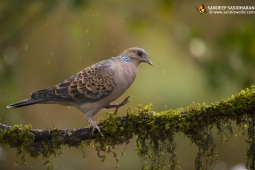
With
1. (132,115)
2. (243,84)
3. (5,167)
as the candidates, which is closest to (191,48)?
(243,84)

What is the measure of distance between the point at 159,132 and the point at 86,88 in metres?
1.53

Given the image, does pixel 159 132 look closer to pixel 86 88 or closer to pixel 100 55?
pixel 86 88

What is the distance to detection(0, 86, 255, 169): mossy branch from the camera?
4.07 metres

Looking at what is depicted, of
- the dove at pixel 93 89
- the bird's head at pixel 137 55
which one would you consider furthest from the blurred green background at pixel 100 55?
the dove at pixel 93 89

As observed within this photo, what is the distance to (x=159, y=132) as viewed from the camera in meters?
4.27

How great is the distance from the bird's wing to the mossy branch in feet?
3.10

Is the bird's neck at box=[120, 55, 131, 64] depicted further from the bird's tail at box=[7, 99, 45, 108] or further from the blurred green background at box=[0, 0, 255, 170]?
the bird's tail at box=[7, 99, 45, 108]

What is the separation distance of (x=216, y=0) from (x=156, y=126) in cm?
548

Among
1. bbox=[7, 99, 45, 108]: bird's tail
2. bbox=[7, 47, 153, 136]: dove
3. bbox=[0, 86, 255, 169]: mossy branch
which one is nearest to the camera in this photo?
bbox=[0, 86, 255, 169]: mossy branch

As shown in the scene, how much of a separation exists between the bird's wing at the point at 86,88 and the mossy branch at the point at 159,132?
0.94 metres

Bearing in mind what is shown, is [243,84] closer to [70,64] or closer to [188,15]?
[188,15]

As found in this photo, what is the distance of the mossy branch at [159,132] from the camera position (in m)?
4.07

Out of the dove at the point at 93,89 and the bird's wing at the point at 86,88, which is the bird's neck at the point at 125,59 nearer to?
the dove at the point at 93,89

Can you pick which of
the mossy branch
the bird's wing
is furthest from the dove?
the mossy branch
